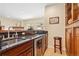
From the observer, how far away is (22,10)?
187 centimetres

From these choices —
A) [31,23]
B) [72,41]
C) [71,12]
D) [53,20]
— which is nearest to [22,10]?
[31,23]

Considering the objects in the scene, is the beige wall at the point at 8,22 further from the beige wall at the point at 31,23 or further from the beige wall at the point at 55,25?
the beige wall at the point at 55,25

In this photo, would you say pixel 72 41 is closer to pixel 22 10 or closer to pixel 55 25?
pixel 55 25

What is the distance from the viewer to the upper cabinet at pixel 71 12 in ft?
6.12

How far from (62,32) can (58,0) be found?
0.45m

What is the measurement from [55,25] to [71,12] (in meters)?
0.31

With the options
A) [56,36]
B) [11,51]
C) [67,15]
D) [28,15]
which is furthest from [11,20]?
[67,15]

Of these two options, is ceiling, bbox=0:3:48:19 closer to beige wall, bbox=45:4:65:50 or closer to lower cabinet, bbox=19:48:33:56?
beige wall, bbox=45:4:65:50

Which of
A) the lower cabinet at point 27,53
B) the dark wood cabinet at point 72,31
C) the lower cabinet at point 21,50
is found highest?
the dark wood cabinet at point 72,31

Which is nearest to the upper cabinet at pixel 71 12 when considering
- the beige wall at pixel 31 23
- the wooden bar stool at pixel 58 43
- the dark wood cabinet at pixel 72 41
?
the dark wood cabinet at pixel 72 41

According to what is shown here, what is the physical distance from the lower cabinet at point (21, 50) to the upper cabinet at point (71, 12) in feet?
2.04

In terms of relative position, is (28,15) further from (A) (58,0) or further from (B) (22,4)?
(A) (58,0)

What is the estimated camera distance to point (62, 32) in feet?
6.21

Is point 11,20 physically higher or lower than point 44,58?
higher
